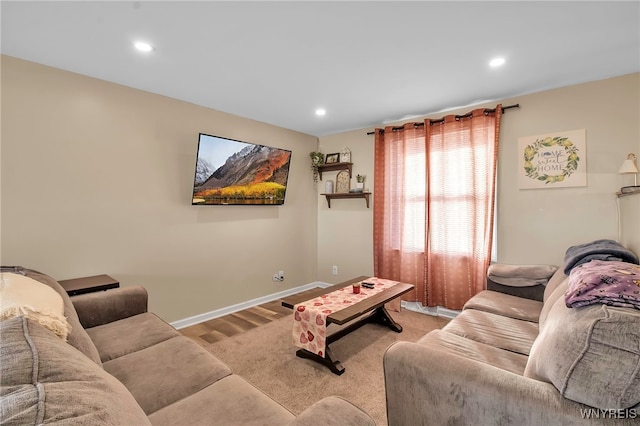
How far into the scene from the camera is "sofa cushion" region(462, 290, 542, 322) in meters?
2.19

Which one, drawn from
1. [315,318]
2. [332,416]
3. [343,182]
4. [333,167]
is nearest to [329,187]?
[343,182]

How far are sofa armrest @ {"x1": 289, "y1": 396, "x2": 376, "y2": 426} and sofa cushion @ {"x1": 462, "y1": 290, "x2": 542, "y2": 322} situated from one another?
5.99 feet

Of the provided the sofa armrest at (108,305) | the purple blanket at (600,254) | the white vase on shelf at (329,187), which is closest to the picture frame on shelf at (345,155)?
the white vase on shelf at (329,187)

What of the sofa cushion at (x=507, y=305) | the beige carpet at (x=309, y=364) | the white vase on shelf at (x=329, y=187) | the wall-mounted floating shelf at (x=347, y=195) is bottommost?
the beige carpet at (x=309, y=364)

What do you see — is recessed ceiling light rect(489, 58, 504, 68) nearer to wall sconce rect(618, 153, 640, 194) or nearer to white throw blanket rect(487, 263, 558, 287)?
wall sconce rect(618, 153, 640, 194)

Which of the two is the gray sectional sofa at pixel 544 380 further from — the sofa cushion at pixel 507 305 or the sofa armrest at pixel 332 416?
the sofa cushion at pixel 507 305

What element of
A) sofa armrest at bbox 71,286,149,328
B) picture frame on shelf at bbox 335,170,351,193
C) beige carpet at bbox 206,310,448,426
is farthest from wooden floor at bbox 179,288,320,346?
picture frame on shelf at bbox 335,170,351,193

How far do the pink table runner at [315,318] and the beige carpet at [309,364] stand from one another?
21 centimetres

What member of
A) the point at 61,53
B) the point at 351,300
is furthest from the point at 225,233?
the point at 61,53

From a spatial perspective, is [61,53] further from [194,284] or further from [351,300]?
[351,300]

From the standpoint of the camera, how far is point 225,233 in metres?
3.46

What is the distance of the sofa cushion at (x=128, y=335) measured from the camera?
5.48 feet

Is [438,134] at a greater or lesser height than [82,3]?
lesser

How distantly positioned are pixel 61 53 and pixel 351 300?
297 centimetres
